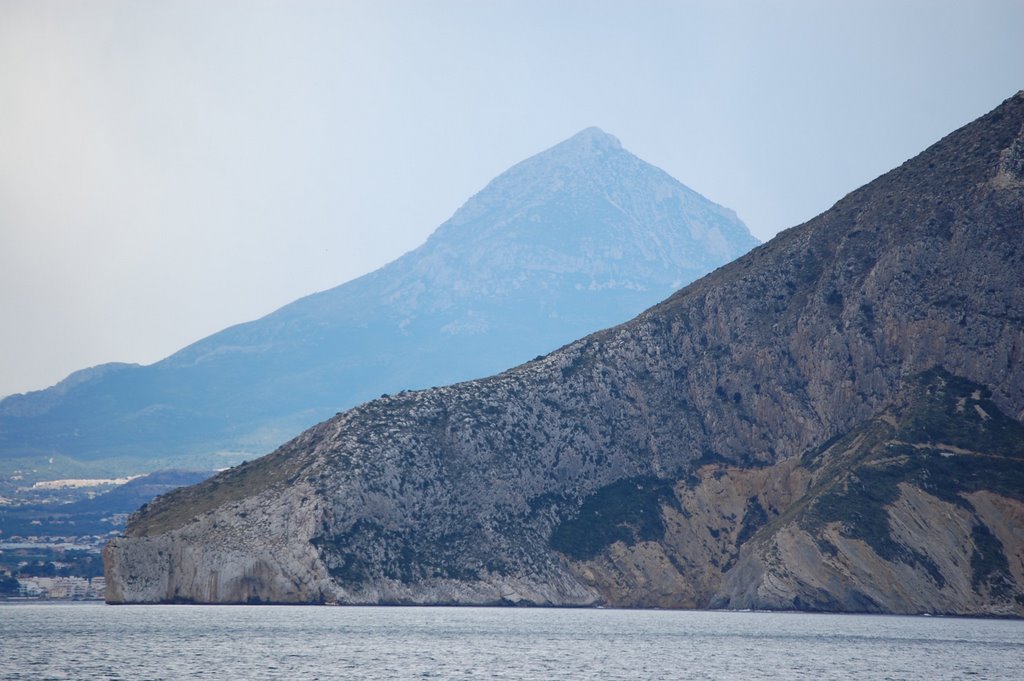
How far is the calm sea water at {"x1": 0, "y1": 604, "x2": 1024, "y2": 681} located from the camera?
107 m

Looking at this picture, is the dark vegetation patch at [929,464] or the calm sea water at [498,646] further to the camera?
the dark vegetation patch at [929,464]

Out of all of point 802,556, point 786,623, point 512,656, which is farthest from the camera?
point 802,556

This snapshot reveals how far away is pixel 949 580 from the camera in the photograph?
172m

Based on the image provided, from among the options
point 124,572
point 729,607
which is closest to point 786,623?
point 729,607

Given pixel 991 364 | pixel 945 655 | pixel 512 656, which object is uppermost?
pixel 991 364

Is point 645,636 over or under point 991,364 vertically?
under

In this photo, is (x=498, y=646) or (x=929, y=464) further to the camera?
(x=929, y=464)

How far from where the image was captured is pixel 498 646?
128625 millimetres

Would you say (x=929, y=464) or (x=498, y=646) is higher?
(x=929, y=464)

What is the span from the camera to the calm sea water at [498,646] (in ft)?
350

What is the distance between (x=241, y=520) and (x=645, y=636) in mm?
73520

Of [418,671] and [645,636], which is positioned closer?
[418,671]

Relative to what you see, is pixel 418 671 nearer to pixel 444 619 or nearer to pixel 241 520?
pixel 444 619

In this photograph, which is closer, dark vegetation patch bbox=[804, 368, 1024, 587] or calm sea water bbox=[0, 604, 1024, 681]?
calm sea water bbox=[0, 604, 1024, 681]
